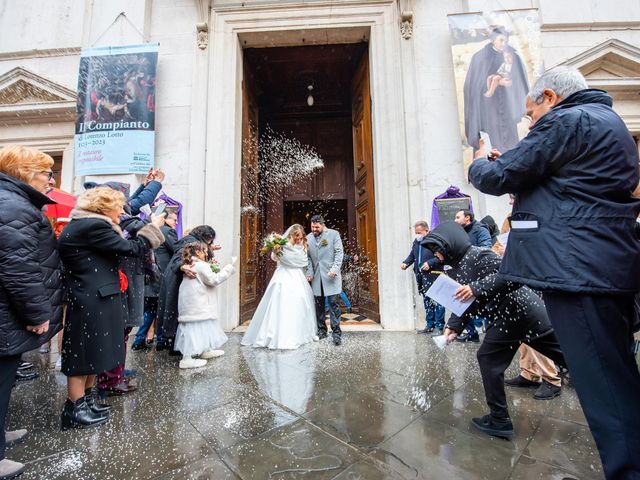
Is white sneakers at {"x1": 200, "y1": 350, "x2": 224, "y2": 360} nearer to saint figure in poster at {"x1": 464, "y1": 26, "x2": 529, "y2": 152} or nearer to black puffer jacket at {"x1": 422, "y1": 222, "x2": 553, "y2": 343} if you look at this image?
black puffer jacket at {"x1": 422, "y1": 222, "x2": 553, "y2": 343}

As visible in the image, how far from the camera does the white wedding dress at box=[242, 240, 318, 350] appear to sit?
4.46 metres

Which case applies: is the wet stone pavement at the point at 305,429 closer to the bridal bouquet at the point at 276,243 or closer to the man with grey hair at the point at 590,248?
the man with grey hair at the point at 590,248

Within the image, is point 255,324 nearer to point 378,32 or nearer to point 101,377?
point 101,377

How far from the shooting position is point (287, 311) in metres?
4.57

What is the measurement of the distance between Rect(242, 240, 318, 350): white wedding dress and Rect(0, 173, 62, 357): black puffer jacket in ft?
9.33

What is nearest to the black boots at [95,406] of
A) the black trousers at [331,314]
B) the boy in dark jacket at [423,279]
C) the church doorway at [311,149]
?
the black trousers at [331,314]

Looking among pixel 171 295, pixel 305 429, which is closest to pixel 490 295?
pixel 305 429

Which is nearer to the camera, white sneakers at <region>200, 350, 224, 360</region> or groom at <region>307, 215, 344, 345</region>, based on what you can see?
white sneakers at <region>200, 350, 224, 360</region>

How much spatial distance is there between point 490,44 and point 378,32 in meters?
2.32

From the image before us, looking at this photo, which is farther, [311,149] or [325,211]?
[325,211]

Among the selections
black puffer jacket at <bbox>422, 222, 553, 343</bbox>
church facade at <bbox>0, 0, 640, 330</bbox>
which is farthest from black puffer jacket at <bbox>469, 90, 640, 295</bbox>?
church facade at <bbox>0, 0, 640, 330</bbox>

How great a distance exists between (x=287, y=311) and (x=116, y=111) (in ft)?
18.7

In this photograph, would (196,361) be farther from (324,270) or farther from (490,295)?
(490,295)

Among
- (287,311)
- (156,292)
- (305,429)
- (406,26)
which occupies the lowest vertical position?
(305,429)
